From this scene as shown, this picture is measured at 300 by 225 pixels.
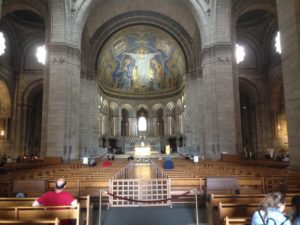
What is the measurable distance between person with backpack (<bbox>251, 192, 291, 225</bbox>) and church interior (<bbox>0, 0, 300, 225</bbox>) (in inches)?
20.4

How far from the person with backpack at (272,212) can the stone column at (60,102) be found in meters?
16.8

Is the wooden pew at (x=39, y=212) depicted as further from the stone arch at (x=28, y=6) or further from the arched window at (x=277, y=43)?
the arched window at (x=277, y=43)

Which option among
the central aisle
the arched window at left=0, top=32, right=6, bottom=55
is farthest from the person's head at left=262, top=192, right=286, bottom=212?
the arched window at left=0, top=32, right=6, bottom=55

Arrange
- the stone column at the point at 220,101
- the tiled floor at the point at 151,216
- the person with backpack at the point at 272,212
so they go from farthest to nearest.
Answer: the stone column at the point at 220,101 < the tiled floor at the point at 151,216 < the person with backpack at the point at 272,212

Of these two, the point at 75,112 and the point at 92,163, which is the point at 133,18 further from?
the point at 92,163

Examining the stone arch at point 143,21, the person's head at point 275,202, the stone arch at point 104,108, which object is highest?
the stone arch at point 143,21

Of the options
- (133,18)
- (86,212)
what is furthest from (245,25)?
(86,212)

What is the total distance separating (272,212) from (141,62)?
3902 centimetres

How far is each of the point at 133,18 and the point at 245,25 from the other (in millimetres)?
12959

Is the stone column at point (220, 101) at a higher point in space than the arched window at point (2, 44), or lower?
lower

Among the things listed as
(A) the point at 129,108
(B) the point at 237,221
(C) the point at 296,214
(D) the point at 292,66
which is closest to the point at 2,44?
(A) the point at 129,108

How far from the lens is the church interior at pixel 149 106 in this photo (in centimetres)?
729

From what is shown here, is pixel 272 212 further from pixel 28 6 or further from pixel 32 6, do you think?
pixel 28 6

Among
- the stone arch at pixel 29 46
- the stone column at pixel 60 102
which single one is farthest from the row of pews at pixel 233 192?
the stone arch at pixel 29 46
